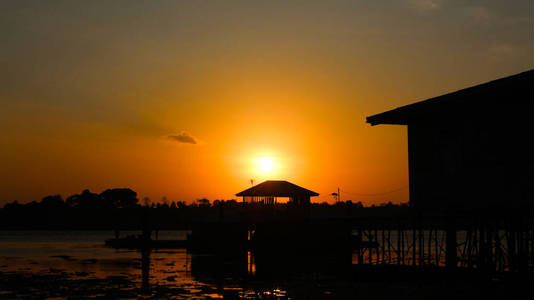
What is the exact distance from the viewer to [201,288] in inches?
1144

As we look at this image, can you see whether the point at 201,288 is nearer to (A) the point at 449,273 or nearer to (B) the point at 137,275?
(B) the point at 137,275

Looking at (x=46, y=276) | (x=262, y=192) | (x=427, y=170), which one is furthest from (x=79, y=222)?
(x=427, y=170)

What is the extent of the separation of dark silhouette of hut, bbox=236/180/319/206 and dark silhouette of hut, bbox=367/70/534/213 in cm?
2758

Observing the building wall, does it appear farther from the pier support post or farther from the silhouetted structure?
the pier support post

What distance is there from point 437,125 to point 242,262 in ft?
87.5

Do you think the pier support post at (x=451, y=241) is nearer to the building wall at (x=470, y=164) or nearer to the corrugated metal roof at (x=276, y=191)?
the building wall at (x=470, y=164)

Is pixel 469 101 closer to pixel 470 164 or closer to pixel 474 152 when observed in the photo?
pixel 474 152

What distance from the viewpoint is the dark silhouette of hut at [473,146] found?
23078 mm

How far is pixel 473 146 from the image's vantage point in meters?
24.8

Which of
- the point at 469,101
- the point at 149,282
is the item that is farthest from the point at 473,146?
the point at 149,282

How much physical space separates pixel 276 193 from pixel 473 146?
3130 cm

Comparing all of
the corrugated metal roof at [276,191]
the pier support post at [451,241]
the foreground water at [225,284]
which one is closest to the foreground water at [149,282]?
the foreground water at [225,284]

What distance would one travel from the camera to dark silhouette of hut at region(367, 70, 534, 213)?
2308cm

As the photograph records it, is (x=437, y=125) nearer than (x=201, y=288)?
Yes
